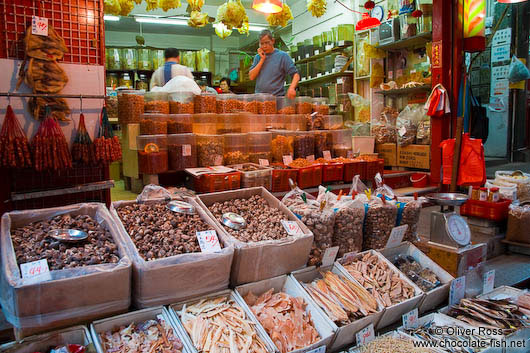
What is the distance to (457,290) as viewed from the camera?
2166mm

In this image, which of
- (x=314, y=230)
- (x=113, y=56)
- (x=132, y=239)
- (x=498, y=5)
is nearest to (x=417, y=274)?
(x=314, y=230)

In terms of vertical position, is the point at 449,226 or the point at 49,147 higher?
the point at 49,147

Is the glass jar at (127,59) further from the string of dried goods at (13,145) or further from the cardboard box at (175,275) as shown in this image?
the cardboard box at (175,275)

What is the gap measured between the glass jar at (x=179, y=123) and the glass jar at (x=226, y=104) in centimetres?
50

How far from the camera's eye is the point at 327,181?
437 centimetres

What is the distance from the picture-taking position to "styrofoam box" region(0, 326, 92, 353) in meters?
1.38

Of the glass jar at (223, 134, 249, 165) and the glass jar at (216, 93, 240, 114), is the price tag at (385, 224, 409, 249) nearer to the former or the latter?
the glass jar at (223, 134, 249, 165)

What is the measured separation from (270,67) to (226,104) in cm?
131

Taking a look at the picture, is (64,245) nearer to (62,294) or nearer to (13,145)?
(62,294)

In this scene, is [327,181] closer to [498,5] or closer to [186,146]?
[186,146]

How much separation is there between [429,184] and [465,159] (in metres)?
1.39

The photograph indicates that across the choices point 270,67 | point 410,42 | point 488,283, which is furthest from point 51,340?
point 410,42

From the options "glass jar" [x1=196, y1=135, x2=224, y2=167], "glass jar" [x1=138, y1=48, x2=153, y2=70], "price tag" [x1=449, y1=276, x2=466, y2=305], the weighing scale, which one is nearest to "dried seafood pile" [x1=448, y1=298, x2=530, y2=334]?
"price tag" [x1=449, y1=276, x2=466, y2=305]

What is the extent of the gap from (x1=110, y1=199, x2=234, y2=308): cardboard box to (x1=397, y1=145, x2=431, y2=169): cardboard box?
4625 millimetres
